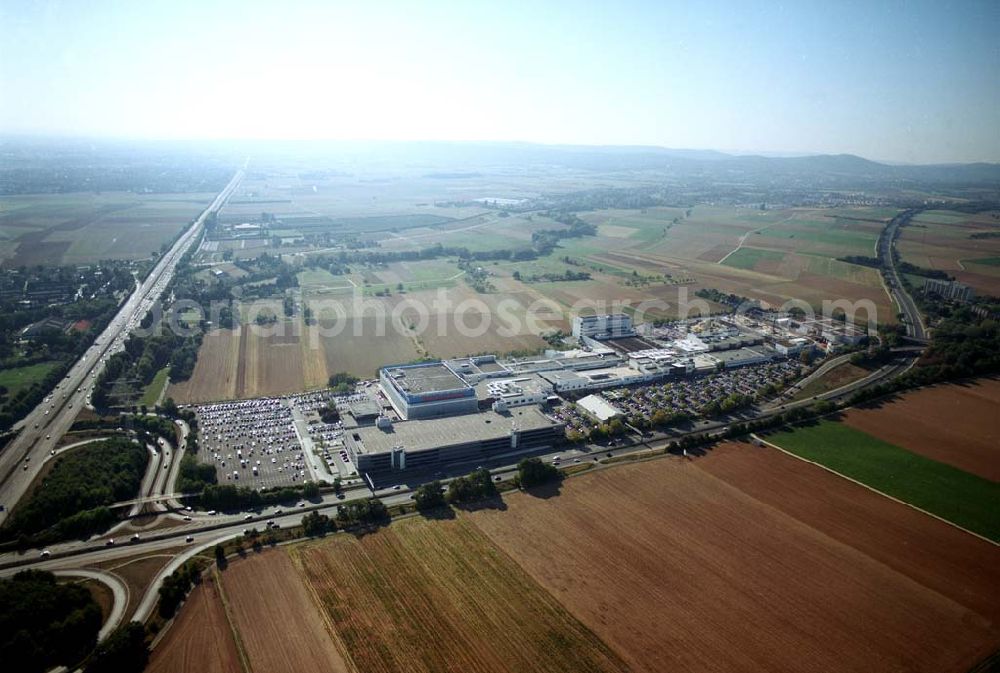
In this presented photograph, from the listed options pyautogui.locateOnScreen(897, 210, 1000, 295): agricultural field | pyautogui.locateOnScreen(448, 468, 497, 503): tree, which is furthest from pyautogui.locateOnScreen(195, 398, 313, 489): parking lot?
pyautogui.locateOnScreen(897, 210, 1000, 295): agricultural field

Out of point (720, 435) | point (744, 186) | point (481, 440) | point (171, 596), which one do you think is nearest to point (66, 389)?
point (171, 596)

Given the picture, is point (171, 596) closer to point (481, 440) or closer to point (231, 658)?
point (231, 658)

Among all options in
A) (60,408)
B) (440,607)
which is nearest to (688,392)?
(440,607)

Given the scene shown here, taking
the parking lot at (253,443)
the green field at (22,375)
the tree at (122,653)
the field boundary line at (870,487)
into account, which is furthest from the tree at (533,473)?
the green field at (22,375)

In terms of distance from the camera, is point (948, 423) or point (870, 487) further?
point (948, 423)

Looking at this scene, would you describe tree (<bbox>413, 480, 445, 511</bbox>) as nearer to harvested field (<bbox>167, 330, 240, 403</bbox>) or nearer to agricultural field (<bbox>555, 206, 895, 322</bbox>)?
harvested field (<bbox>167, 330, 240, 403</bbox>)

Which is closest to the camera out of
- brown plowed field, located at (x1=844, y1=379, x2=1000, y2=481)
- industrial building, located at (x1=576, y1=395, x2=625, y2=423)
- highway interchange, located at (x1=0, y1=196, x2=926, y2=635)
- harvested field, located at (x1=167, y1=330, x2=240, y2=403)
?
highway interchange, located at (x1=0, y1=196, x2=926, y2=635)

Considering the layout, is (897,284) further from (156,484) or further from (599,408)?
(156,484)
